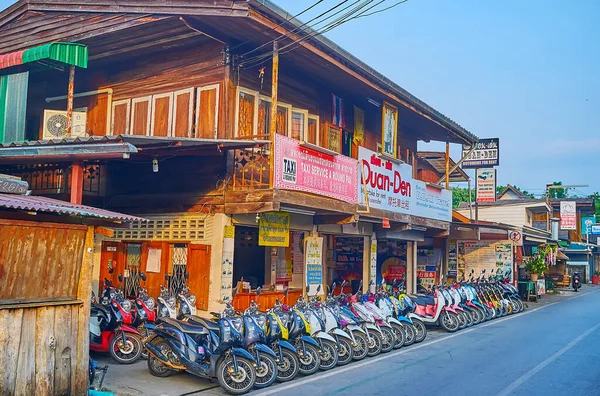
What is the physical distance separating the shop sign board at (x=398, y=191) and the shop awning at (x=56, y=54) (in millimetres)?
6563

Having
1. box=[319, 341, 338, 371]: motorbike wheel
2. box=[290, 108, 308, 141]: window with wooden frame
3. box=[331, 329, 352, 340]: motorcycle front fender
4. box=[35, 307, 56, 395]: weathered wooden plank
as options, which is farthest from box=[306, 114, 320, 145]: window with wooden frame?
box=[35, 307, 56, 395]: weathered wooden plank

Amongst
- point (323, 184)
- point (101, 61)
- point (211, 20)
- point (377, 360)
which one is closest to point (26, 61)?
point (101, 61)

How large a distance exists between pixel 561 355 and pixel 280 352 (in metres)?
6.07

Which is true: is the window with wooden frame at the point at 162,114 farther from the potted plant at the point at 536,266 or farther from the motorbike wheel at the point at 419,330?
the potted plant at the point at 536,266

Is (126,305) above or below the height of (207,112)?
below

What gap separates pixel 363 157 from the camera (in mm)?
13914

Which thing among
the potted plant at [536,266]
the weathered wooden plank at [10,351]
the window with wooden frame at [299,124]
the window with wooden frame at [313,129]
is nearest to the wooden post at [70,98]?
the window with wooden frame at [299,124]

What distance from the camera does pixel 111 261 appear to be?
13008 mm

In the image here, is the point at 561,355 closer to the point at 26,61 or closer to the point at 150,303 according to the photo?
the point at 150,303

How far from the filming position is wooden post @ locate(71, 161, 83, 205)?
8.24m

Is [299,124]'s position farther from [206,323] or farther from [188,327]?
[188,327]

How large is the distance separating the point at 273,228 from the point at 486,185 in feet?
55.9

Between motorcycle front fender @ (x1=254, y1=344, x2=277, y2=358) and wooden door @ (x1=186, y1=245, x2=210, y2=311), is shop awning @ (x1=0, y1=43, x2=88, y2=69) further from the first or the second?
motorcycle front fender @ (x1=254, y1=344, x2=277, y2=358)

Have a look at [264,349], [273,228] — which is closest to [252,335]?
[264,349]
